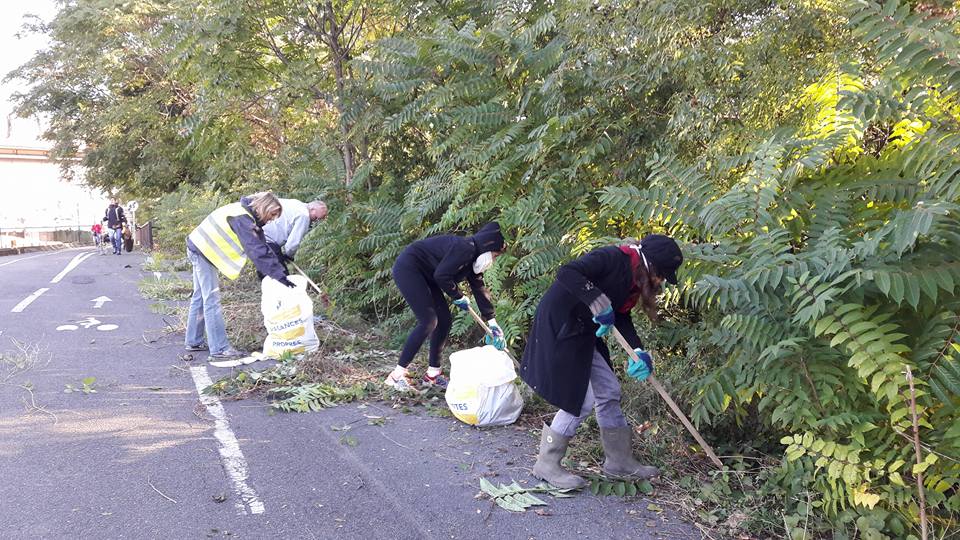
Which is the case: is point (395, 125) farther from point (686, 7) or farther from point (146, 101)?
point (146, 101)

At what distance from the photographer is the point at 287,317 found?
23.8 ft

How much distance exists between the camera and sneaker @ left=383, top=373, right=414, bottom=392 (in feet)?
21.0

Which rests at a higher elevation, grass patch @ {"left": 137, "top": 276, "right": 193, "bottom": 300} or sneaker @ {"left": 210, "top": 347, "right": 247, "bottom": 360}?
sneaker @ {"left": 210, "top": 347, "right": 247, "bottom": 360}

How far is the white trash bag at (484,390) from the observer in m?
5.52

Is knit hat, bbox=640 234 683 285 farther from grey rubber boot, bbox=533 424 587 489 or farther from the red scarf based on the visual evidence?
grey rubber boot, bbox=533 424 587 489

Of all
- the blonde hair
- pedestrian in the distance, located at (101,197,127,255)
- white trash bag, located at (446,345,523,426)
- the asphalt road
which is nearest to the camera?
the asphalt road

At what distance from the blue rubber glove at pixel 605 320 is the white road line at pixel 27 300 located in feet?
32.7

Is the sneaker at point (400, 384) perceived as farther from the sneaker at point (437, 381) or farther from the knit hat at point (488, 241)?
the knit hat at point (488, 241)

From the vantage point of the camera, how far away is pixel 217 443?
508 centimetres

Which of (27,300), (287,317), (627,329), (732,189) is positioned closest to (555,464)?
(627,329)

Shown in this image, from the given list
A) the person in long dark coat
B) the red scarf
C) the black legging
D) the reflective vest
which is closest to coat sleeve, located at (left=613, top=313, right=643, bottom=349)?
the person in long dark coat

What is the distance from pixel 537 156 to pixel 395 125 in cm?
250

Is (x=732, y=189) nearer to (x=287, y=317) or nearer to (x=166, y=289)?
(x=287, y=317)

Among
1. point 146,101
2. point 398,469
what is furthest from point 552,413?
point 146,101
